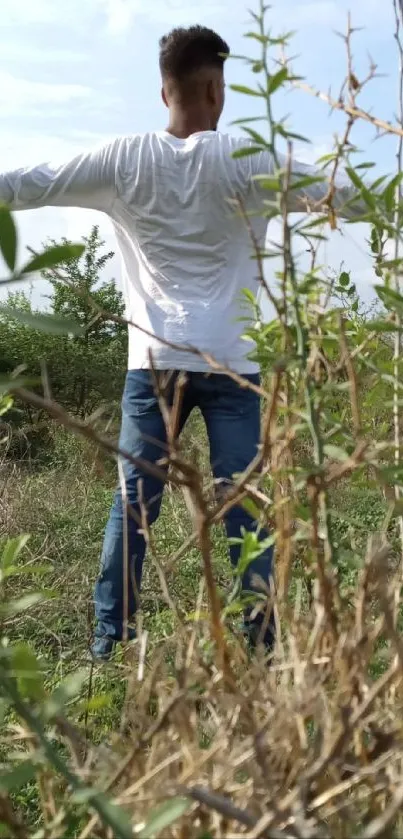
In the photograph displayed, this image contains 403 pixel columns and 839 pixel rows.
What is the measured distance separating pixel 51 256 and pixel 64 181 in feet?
6.01


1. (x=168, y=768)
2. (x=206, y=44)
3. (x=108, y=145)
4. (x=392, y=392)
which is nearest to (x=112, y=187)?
(x=108, y=145)

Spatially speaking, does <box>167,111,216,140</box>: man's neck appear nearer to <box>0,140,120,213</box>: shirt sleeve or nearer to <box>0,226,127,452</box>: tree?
<box>0,140,120,213</box>: shirt sleeve

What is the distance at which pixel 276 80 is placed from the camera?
910 millimetres

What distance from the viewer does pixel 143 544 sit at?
7.93 feet

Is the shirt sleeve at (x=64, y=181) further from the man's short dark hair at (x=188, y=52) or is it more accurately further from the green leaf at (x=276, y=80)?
the green leaf at (x=276, y=80)

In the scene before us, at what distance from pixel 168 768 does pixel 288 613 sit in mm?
201

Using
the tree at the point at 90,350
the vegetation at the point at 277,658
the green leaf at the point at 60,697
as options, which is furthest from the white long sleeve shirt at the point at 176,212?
the tree at the point at 90,350

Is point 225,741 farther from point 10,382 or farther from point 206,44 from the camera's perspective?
→ point 206,44

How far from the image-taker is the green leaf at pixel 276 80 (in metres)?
0.90

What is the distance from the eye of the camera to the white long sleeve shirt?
2.31 meters

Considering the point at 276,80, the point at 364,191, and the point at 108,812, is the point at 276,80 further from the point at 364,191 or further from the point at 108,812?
the point at 108,812

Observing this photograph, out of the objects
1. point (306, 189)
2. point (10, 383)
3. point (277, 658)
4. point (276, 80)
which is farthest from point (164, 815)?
point (306, 189)

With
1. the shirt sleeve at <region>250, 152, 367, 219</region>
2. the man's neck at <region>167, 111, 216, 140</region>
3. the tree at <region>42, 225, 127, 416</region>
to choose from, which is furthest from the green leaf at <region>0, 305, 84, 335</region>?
the tree at <region>42, 225, 127, 416</region>

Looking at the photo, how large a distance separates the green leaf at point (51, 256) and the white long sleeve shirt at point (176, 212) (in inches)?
64.5
